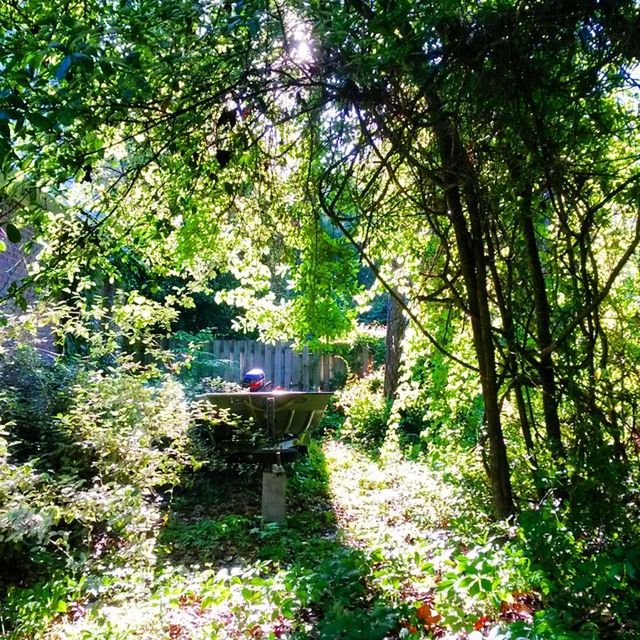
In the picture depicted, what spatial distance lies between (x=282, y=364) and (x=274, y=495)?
24.5ft

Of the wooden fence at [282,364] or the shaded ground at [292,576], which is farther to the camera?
the wooden fence at [282,364]

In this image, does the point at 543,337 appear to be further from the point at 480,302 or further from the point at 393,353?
the point at 393,353

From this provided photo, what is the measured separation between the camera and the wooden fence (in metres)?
12.8

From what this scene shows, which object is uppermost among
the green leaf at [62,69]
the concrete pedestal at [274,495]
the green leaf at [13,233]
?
the green leaf at [62,69]

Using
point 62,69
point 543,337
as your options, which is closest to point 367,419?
point 543,337

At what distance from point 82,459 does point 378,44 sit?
3.76 m

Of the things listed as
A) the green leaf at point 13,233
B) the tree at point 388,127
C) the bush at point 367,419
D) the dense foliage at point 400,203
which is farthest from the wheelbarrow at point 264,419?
the green leaf at point 13,233

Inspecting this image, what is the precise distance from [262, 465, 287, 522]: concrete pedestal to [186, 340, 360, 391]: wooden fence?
7.09 meters

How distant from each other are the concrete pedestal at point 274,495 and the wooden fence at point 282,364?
23.3 ft

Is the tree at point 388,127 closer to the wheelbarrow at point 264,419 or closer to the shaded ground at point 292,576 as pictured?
the shaded ground at point 292,576

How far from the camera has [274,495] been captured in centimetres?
554

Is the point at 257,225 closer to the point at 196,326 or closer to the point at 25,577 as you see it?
the point at 25,577

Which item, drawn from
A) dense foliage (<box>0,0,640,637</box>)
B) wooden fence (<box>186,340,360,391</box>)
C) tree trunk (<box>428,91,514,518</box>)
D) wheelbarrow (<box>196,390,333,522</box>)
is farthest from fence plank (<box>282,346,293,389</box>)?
tree trunk (<box>428,91,514,518</box>)

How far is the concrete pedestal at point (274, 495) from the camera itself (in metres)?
5.50
